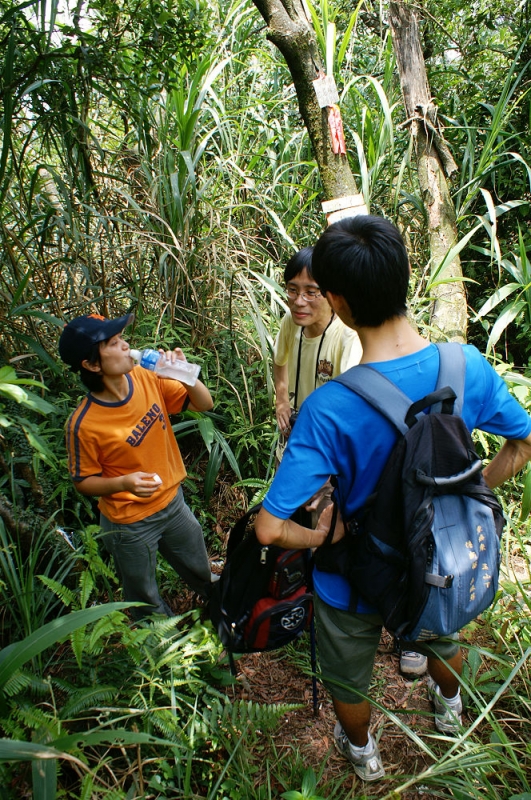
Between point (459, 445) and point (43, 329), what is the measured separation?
2.36 meters

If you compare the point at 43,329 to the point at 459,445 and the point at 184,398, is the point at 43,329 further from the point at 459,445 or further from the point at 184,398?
the point at 459,445

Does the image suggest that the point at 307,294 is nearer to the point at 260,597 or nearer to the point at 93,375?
the point at 93,375

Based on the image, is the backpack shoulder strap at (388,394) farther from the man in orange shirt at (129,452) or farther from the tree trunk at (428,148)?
the tree trunk at (428,148)

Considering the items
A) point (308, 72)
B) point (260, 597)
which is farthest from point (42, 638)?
point (308, 72)

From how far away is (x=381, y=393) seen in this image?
43.9 inches

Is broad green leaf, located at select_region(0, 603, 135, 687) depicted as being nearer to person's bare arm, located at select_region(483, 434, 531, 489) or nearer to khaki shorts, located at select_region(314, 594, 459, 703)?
khaki shorts, located at select_region(314, 594, 459, 703)

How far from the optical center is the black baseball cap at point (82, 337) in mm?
1702

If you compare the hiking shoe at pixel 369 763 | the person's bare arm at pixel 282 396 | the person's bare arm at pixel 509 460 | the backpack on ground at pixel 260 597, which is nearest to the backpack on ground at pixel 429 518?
the person's bare arm at pixel 509 460

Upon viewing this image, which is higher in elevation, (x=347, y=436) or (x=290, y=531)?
(x=347, y=436)

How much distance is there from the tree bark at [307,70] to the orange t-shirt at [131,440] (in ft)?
4.80

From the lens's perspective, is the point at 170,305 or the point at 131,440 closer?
the point at 131,440

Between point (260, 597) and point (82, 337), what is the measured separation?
1.05m

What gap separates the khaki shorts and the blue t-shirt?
14.8 inches

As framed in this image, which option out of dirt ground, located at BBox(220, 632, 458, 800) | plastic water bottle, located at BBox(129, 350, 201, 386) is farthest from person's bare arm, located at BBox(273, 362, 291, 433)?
dirt ground, located at BBox(220, 632, 458, 800)
